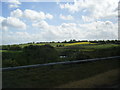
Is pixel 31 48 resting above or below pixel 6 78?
above

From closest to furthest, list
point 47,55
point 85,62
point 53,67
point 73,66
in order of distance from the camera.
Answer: point 53,67
point 73,66
point 85,62
point 47,55

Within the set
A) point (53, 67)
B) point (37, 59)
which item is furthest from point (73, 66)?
point (37, 59)

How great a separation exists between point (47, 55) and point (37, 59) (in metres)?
1.17

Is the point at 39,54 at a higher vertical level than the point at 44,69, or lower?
higher

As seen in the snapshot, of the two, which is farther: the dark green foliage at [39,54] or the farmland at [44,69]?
the dark green foliage at [39,54]

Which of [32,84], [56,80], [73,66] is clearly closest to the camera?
[32,84]

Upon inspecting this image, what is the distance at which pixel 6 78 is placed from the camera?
6.92 meters

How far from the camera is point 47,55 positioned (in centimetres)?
1220

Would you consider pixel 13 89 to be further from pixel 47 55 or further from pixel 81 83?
pixel 47 55

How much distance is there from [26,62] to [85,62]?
448 cm

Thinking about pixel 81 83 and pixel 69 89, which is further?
pixel 81 83

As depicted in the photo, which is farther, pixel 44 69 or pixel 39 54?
pixel 39 54

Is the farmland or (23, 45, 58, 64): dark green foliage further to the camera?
(23, 45, 58, 64): dark green foliage

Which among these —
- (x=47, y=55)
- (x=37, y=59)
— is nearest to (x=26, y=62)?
(x=37, y=59)
